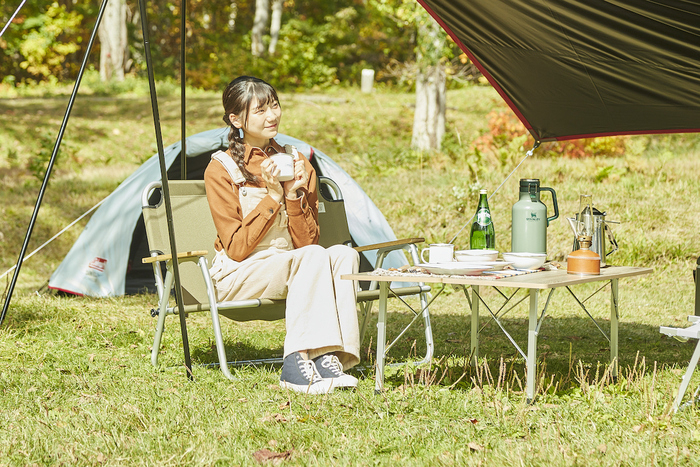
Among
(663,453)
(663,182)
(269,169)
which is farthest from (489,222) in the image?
(663,182)

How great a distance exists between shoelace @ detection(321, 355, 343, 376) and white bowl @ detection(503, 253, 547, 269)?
30.1 inches

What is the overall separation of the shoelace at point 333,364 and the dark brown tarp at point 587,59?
68.9 inches

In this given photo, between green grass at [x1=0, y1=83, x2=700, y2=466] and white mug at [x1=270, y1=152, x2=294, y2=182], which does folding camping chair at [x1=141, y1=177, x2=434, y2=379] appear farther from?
white mug at [x1=270, y1=152, x2=294, y2=182]

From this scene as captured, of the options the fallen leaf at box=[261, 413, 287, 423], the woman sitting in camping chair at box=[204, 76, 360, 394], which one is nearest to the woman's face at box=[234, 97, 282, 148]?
the woman sitting in camping chair at box=[204, 76, 360, 394]

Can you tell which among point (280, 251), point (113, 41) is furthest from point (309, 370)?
point (113, 41)

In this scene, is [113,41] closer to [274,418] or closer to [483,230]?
[483,230]

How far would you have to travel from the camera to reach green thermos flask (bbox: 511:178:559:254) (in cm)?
292

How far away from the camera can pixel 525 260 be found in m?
2.78

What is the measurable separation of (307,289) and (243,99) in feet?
3.05

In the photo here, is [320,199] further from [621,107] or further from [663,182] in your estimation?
[663,182]

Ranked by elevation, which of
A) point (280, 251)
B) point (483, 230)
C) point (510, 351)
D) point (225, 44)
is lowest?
point (510, 351)

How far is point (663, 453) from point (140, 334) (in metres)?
2.87

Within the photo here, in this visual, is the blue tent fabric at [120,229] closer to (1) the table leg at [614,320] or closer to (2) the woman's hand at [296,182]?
(2) the woman's hand at [296,182]

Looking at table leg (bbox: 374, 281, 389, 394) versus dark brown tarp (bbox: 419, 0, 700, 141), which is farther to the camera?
dark brown tarp (bbox: 419, 0, 700, 141)
